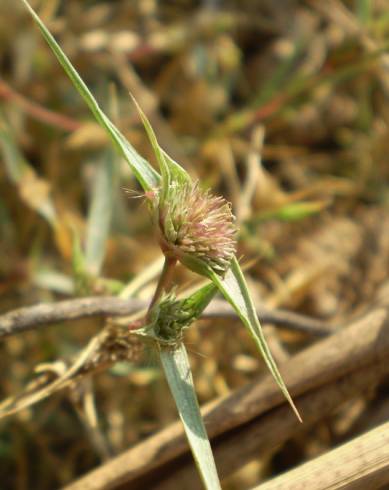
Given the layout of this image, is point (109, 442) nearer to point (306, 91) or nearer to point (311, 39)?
point (306, 91)

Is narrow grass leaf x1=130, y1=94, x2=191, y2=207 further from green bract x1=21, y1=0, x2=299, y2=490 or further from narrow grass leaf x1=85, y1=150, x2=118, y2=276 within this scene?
narrow grass leaf x1=85, y1=150, x2=118, y2=276

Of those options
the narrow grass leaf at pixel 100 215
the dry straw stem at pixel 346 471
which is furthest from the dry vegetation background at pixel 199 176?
the dry straw stem at pixel 346 471

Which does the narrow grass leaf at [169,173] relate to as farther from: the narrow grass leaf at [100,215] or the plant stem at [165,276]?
the narrow grass leaf at [100,215]

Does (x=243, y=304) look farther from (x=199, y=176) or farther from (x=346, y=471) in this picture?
(x=199, y=176)

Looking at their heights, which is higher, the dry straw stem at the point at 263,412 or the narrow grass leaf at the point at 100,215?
the narrow grass leaf at the point at 100,215

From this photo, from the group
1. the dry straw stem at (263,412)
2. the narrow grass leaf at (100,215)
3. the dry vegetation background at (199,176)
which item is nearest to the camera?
the dry straw stem at (263,412)

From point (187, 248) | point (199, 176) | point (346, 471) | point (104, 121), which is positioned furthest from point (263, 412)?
point (199, 176)

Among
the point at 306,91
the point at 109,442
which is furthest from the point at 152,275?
the point at 306,91

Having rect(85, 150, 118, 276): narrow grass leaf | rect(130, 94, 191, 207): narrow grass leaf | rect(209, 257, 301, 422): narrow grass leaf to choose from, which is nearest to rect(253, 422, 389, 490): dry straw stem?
rect(209, 257, 301, 422): narrow grass leaf
